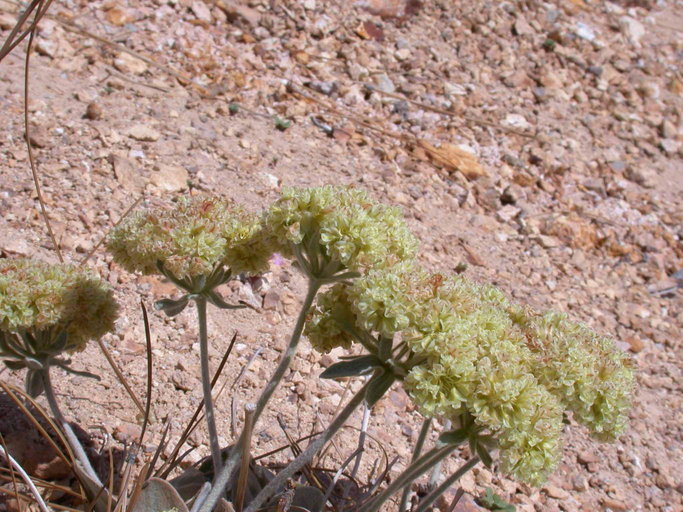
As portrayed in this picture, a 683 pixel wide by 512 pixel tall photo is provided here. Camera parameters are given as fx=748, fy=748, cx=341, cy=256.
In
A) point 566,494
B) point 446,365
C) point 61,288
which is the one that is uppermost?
point 446,365

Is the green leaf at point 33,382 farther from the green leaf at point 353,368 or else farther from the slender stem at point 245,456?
the green leaf at point 353,368

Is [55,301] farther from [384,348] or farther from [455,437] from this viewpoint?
[455,437]

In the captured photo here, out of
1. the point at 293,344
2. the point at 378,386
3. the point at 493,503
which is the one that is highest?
the point at 378,386

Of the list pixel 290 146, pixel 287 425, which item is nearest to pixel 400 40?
pixel 290 146

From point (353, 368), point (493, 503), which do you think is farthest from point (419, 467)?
point (493, 503)

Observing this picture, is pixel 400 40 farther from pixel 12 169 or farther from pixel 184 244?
pixel 184 244

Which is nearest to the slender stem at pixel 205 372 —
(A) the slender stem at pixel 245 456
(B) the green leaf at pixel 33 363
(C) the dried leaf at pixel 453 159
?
(A) the slender stem at pixel 245 456
